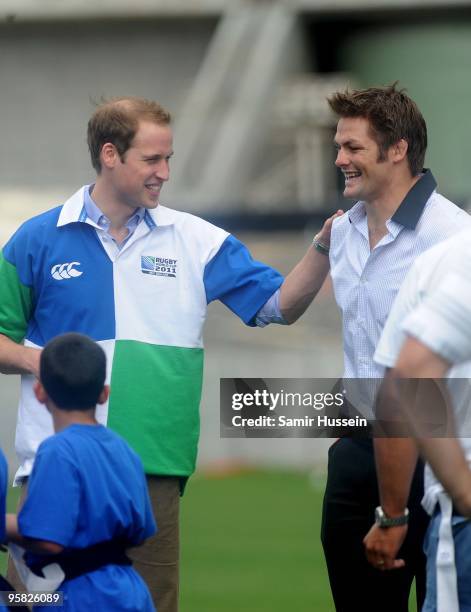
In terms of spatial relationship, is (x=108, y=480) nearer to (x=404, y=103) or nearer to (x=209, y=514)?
(x=404, y=103)

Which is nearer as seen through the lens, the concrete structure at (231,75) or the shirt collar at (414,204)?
the shirt collar at (414,204)

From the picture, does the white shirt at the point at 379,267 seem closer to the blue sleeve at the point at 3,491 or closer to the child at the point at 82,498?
the child at the point at 82,498

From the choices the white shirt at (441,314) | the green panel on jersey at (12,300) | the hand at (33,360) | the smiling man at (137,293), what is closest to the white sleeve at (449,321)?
the white shirt at (441,314)

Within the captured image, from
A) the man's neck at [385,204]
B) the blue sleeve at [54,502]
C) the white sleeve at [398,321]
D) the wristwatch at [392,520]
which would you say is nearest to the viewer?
the white sleeve at [398,321]

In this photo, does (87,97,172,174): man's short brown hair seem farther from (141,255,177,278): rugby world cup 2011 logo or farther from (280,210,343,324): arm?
(280,210,343,324): arm

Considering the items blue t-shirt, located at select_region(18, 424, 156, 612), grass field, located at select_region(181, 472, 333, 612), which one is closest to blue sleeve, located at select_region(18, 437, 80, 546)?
blue t-shirt, located at select_region(18, 424, 156, 612)

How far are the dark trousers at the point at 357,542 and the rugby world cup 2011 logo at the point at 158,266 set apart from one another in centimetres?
82

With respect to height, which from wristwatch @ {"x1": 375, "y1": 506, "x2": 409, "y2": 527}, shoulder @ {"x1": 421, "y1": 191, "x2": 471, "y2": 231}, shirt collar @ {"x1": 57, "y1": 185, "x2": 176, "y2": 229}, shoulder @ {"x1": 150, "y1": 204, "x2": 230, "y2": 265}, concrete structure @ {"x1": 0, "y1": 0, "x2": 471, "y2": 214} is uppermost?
concrete structure @ {"x1": 0, "y1": 0, "x2": 471, "y2": 214}

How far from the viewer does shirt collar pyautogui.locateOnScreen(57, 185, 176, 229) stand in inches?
201

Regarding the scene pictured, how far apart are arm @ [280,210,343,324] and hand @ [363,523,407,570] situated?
1157 mm

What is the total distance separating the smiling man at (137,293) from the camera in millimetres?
5020

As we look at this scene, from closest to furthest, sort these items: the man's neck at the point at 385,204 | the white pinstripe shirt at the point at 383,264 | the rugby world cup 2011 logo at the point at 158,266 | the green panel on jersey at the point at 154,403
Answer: the white pinstripe shirt at the point at 383,264 → the man's neck at the point at 385,204 → the green panel on jersey at the point at 154,403 → the rugby world cup 2011 logo at the point at 158,266

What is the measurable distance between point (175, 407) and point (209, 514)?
840cm

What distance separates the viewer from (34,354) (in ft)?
16.0
